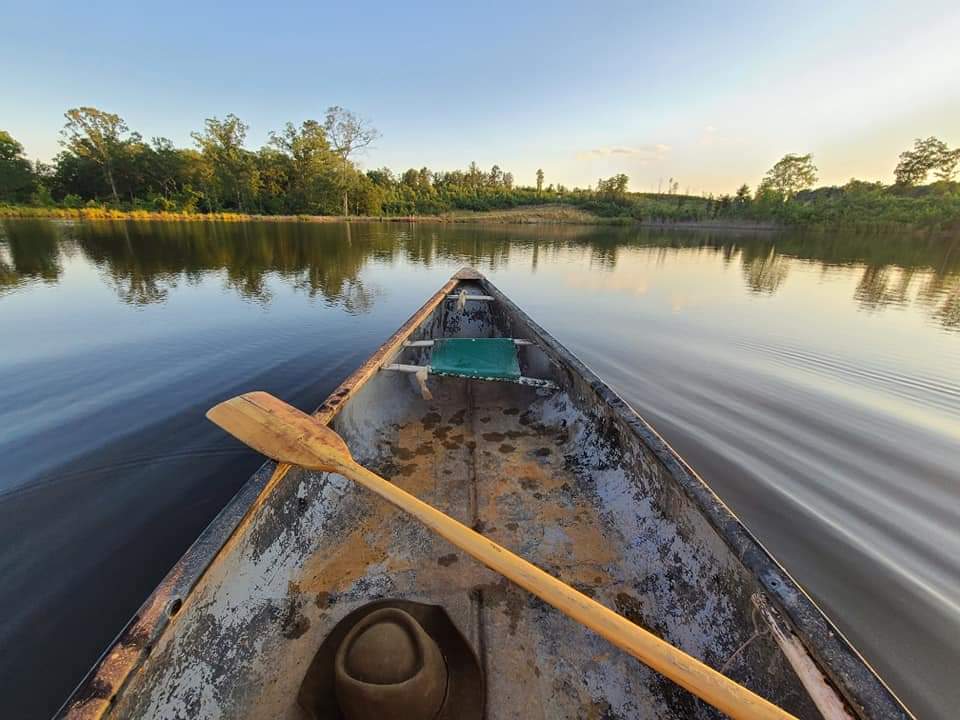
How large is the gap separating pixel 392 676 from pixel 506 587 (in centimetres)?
87

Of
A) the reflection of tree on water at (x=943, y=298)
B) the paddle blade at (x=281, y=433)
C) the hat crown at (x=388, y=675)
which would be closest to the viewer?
the hat crown at (x=388, y=675)

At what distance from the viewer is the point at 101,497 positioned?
271cm

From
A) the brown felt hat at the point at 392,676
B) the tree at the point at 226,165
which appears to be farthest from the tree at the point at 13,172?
the brown felt hat at the point at 392,676

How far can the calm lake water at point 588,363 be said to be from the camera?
2.06 meters

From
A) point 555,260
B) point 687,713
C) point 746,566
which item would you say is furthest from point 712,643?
point 555,260

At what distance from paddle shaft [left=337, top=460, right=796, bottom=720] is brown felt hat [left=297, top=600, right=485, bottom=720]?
33 centimetres

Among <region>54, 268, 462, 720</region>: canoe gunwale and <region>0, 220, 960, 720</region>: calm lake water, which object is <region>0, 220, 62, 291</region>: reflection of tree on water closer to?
<region>0, 220, 960, 720</region>: calm lake water

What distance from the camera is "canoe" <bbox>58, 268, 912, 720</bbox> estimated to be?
1.10 meters

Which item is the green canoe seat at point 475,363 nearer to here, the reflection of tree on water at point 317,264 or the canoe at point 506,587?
the canoe at point 506,587

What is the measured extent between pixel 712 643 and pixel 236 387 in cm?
500

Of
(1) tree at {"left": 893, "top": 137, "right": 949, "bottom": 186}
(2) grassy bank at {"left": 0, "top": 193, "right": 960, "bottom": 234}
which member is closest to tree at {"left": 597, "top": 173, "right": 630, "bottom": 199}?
(2) grassy bank at {"left": 0, "top": 193, "right": 960, "bottom": 234}

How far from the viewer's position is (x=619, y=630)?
976mm

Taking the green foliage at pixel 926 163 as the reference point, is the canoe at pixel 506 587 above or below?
below

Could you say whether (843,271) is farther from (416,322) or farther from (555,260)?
(416,322)
